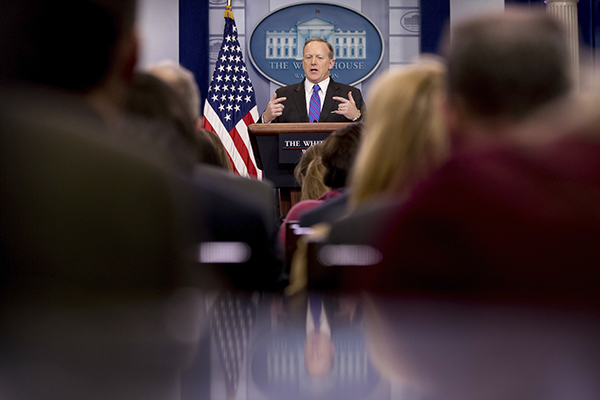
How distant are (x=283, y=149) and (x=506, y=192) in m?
2.47

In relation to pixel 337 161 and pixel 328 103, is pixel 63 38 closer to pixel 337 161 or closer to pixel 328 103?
pixel 337 161

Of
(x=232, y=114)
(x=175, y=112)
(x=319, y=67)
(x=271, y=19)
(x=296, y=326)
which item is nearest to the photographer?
(x=175, y=112)

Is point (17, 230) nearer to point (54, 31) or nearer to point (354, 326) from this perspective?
point (54, 31)

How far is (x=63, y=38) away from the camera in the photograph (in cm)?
52

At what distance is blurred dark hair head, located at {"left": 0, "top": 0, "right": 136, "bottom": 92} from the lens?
20.1 inches

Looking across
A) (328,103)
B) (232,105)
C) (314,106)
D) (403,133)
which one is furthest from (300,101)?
(403,133)

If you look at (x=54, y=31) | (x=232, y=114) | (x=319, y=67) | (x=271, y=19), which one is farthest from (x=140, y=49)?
(x=271, y=19)

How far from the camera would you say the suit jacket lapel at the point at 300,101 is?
4501 millimetres

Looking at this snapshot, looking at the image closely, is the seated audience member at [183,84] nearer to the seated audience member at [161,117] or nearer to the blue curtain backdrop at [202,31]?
the seated audience member at [161,117]

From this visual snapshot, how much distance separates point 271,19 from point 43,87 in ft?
18.1

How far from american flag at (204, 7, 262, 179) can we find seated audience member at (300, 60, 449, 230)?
3.70 m

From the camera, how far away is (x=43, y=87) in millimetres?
506

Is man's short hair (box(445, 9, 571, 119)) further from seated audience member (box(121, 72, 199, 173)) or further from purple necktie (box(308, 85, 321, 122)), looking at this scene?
purple necktie (box(308, 85, 321, 122))

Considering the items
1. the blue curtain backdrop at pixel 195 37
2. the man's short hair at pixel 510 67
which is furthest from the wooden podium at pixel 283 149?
the blue curtain backdrop at pixel 195 37
